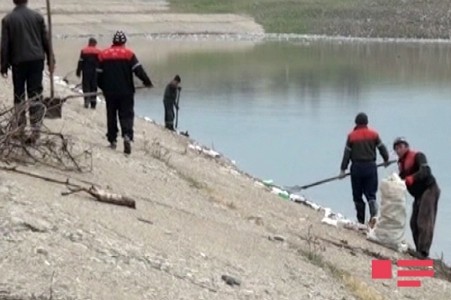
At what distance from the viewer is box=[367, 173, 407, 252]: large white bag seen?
45.8 ft

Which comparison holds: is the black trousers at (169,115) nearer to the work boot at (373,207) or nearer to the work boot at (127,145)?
the work boot at (127,145)

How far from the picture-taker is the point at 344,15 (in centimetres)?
9781

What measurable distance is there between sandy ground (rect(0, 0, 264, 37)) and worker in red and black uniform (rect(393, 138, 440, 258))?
2733 inches

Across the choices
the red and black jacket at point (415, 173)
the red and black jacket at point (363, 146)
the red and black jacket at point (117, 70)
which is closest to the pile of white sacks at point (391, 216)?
the red and black jacket at point (415, 173)

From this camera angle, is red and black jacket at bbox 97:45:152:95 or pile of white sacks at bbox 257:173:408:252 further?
red and black jacket at bbox 97:45:152:95

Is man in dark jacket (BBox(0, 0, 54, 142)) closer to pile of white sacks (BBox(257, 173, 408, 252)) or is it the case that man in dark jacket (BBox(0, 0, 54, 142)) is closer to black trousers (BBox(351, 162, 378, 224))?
pile of white sacks (BBox(257, 173, 408, 252))

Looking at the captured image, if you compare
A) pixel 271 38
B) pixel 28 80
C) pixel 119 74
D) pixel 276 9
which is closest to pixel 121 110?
pixel 119 74

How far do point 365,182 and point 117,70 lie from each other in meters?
3.62

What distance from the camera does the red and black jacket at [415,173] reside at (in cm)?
1384

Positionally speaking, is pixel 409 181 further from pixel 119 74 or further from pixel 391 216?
pixel 119 74

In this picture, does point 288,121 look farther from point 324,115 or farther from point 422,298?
point 422,298

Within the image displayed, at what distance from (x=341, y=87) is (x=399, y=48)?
36065 mm

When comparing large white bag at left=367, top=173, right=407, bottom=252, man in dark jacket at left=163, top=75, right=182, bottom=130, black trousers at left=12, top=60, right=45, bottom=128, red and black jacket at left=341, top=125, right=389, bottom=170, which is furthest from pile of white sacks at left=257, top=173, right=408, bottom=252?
man in dark jacket at left=163, top=75, right=182, bottom=130

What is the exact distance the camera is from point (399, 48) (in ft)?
274
